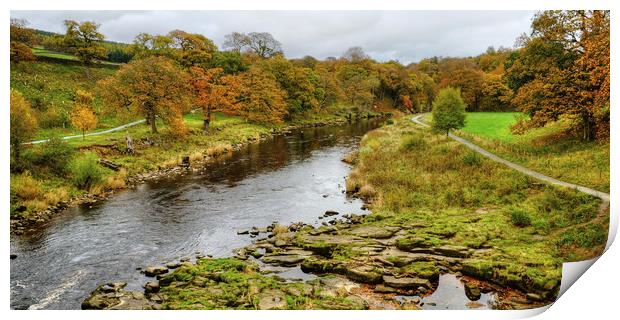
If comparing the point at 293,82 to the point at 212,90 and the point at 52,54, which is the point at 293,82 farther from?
the point at 52,54

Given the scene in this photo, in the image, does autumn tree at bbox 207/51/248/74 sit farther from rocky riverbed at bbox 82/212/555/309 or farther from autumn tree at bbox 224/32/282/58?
rocky riverbed at bbox 82/212/555/309

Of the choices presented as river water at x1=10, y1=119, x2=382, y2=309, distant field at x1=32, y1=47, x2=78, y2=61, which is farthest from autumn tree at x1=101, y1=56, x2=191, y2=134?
river water at x1=10, y1=119, x2=382, y2=309

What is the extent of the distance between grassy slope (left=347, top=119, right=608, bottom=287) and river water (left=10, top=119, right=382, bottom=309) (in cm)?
297

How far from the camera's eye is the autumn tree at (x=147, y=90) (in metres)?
36.8

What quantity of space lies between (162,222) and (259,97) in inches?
1400

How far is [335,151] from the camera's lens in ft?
141

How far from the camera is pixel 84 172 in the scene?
2530 centimetres

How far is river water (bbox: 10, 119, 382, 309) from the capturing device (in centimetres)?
1491

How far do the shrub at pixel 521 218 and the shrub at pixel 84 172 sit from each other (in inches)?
908

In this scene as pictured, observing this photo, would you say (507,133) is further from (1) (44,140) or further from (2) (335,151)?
(1) (44,140)

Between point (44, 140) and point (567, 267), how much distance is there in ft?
91.3

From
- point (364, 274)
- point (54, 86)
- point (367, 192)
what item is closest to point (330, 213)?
point (367, 192)

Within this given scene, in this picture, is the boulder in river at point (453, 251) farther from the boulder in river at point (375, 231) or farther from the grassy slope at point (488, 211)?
the boulder in river at point (375, 231)

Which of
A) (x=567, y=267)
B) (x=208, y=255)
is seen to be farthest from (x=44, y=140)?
(x=567, y=267)
